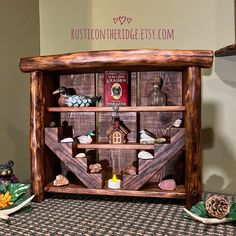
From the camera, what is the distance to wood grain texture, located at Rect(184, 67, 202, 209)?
0.93m

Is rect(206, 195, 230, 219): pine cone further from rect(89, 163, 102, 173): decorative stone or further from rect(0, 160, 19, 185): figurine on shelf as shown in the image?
rect(0, 160, 19, 185): figurine on shelf

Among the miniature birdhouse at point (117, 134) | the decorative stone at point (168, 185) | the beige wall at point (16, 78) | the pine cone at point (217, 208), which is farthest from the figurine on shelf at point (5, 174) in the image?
the pine cone at point (217, 208)

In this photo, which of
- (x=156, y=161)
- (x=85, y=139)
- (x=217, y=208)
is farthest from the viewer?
(x=85, y=139)

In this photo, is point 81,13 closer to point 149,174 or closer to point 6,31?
point 6,31

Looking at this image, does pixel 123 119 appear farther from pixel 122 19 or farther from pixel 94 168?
pixel 122 19

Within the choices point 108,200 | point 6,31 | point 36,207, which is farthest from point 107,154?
point 6,31

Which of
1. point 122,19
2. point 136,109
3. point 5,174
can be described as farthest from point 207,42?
point 5,174

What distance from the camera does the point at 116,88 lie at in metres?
1.10

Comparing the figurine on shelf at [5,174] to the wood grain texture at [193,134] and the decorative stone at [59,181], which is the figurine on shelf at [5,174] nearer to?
the decorative stone at [59,181]

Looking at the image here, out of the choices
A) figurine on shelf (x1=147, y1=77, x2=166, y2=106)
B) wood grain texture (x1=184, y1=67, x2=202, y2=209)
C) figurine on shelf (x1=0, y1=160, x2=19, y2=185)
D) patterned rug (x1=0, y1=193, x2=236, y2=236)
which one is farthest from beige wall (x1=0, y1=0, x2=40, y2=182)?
wood grain texture (x1=184, y1=67, x2=202, y2=209)

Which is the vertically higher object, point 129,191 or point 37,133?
point 37,133

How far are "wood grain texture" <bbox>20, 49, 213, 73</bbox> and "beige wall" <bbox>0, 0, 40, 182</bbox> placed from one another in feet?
1.01

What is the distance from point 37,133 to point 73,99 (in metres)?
0.15

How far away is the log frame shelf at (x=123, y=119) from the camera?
3.08 ft
